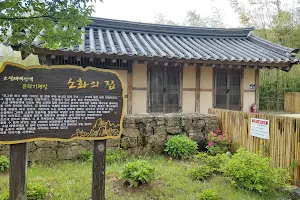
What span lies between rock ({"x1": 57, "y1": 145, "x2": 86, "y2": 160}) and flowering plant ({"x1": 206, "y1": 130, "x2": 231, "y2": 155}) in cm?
311

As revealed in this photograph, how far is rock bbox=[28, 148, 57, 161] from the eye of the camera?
4938 millimetres

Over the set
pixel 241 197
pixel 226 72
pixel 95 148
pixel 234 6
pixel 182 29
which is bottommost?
pixel 241 197

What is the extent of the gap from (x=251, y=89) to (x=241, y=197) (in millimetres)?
6249

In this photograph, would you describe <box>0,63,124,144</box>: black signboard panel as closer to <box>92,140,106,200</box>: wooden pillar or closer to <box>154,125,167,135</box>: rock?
<box>92,140,106,200</box>: wooden pillar

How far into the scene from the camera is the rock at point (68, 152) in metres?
5.11

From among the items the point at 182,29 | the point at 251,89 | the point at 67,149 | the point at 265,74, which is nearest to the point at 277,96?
the point at 265,74

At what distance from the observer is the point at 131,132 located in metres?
5.56

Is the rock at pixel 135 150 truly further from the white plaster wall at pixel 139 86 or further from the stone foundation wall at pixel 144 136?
the white plaster wall at pixel 139 86

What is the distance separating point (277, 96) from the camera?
12031mm

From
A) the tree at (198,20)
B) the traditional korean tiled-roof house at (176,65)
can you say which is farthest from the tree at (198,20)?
the traditional korean tiled-roof house at (176,65)

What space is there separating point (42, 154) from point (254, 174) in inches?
165

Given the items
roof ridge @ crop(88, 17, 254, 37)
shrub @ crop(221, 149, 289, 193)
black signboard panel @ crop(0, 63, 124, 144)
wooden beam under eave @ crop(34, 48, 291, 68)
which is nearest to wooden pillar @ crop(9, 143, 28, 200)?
black signboard panel @ crop(0, 63, 124, 144)

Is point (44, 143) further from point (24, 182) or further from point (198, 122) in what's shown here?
point (198, 122)

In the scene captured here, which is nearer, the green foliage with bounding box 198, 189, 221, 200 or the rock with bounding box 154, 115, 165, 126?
the green foliage with bounding box 198, 189, 221, 200
